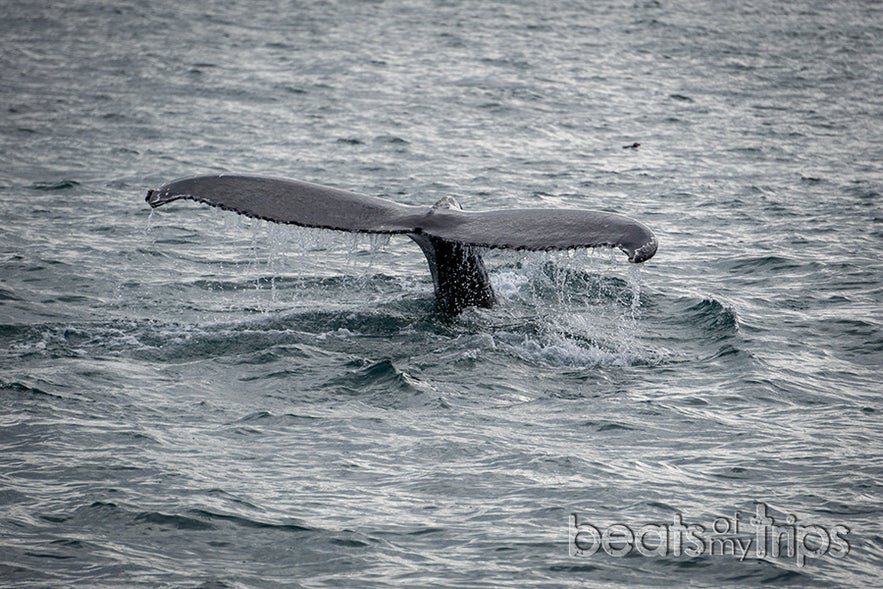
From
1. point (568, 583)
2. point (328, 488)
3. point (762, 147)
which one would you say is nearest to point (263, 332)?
point (328, 488)

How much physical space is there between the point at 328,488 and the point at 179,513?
884 millimetres

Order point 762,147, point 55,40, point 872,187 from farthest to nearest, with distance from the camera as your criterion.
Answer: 1. point 55,40
2. point 762,147
3. point 872,187

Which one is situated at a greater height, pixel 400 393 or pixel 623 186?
pixel 623 186

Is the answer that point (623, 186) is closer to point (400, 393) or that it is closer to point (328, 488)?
point (400, 393)

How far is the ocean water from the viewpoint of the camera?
6.89 m

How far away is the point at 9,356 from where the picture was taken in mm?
9469

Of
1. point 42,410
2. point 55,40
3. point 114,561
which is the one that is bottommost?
point 114,561

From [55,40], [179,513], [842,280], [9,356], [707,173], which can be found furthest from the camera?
[55,40]

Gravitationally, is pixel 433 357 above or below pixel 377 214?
below

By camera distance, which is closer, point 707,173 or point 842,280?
point 842,280

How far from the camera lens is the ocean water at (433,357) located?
6.89m

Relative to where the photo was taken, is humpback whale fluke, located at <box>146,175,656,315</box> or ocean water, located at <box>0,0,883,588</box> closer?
ocean water, located at <box>0,0,883,588</box>

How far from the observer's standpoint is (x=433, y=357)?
9531 mm

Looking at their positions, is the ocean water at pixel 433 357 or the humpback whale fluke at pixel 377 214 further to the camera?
the humpback whale fluke at pixel 377 214
